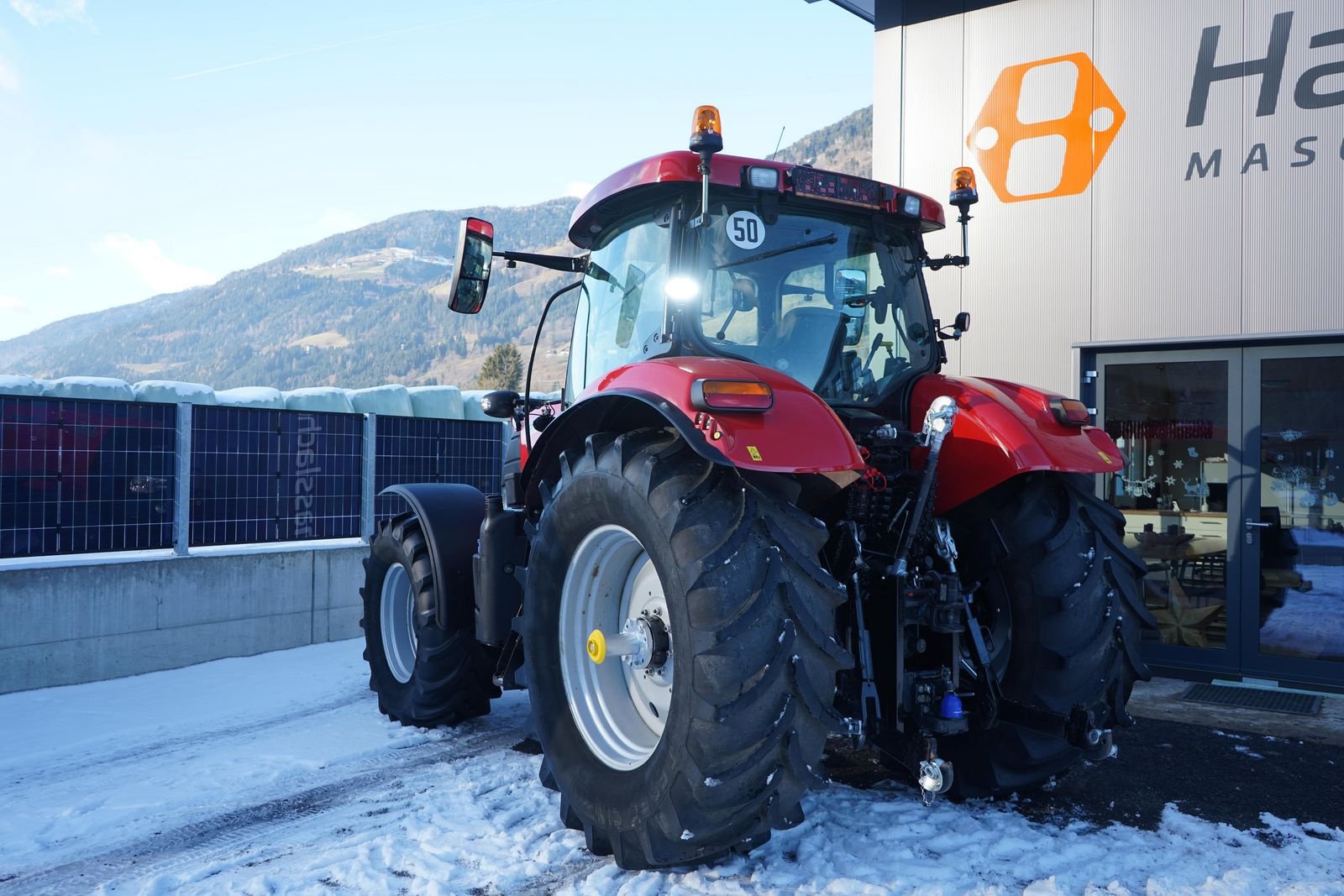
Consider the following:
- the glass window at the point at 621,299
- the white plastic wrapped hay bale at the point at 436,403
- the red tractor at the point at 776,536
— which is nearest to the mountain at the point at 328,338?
the white plastic wrapped hay bale at the point at 436,403

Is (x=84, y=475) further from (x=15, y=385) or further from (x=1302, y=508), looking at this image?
(x=1302, y=508)

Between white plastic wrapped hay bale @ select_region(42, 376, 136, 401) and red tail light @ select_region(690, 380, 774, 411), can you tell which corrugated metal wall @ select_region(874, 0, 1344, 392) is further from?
white plastic wrapped hay bale @ select_region(42, 376, 136, 401)

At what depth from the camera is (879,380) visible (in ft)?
13.0

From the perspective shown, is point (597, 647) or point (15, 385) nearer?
point (597, 647)

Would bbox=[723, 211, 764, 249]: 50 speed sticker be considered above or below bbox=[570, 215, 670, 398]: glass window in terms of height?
above

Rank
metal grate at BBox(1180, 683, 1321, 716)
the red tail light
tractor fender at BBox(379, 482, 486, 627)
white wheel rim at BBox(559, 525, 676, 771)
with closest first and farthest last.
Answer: the red tail light → white wheel rim at BBox(559, 525, 676, 771) → tractor fender at BBox(379, 482, 486, 627) → metal grate at BBox(1180, 683, 1321, 716)

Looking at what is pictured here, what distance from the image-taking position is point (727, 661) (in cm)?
266

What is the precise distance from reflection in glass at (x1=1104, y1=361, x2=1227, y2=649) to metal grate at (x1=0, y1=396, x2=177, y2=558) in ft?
22.4

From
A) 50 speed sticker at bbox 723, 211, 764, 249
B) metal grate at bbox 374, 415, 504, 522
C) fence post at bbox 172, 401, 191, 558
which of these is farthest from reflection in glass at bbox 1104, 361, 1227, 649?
fence post at bbox 172, 401, 191, 558

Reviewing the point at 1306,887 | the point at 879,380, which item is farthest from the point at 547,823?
the point at 1306,887

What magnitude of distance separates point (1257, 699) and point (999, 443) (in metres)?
3.87

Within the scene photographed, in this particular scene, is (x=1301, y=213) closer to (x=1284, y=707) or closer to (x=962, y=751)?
(x=1284, y=707)

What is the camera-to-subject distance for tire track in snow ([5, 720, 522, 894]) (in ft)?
10.6

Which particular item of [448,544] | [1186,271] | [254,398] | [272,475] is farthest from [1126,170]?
[254,398]
